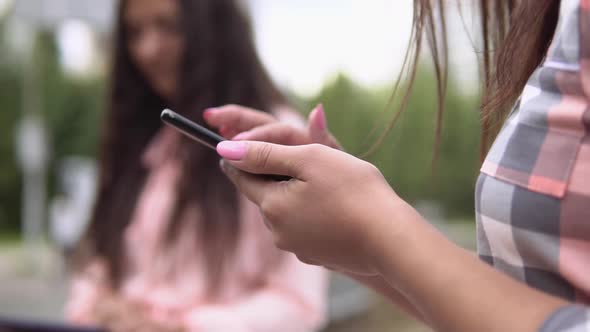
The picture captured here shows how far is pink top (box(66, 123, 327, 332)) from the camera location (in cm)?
143

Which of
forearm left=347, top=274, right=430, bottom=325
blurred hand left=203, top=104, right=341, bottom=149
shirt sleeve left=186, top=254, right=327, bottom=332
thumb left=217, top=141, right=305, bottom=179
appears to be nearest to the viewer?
thumb left=217, top=141, right=305, bottom=179

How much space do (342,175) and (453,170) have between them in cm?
612

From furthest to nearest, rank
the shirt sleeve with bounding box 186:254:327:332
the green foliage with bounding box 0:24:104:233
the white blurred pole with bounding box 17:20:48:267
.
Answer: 1. the green foliage with bounding box 0:24:104:233
2. the white blurred pole with bounding box 17:20:48:267
3. the shirt sleeve with bounding box 186:254:327:332

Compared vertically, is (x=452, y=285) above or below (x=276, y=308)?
above

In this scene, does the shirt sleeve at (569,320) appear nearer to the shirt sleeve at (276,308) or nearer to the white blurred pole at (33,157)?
the shirt sleeve at (276,308)

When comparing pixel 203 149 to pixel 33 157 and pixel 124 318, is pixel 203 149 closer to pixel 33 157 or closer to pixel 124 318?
pixel 124 318

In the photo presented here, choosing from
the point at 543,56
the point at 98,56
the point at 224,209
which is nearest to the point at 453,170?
the point at 98,56

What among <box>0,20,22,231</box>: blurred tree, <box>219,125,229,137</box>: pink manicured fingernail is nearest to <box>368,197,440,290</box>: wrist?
<box>219,125,229,137</box>: pink manicured fingernail

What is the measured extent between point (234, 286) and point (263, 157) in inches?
35.7

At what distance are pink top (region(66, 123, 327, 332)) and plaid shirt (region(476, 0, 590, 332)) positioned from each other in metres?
0.92

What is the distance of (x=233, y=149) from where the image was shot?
0.63 meters

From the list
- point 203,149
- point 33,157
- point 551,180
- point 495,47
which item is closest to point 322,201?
point 551,180

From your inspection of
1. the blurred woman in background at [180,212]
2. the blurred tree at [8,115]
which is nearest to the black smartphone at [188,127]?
the blurred woman in background at [180,212]

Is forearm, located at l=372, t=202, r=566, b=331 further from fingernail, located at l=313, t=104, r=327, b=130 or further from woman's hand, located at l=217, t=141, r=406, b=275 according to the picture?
fingernail, located at l=313, t=104, r=327, b=130
